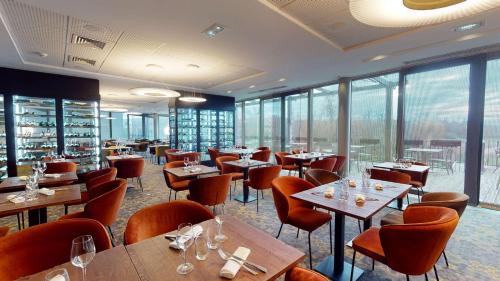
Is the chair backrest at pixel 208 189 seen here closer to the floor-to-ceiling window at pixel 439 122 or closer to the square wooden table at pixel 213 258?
the square wooden table at pixel 213 258

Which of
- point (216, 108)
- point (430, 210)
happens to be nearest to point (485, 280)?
point (430, 210)

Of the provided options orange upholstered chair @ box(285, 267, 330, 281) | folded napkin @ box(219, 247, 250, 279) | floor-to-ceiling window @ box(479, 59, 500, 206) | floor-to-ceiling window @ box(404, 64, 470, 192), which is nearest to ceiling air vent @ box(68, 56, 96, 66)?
folded napkin @ box(219, 247, 250, 279)

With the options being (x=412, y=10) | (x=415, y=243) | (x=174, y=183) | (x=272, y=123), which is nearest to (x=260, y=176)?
(x=174, y=183)

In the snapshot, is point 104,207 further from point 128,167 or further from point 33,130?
point 33,130

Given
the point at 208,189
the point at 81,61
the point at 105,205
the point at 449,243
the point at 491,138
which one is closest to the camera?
the point at 105,205

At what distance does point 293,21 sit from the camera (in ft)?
9.77

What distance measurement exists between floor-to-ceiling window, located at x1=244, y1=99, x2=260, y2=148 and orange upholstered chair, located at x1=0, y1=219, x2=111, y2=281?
8188mm

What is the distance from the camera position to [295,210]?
277 cm

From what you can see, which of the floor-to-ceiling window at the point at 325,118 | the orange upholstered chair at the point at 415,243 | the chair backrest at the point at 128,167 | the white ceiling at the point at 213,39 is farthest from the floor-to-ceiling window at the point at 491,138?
the chair backrest at the point at 128,167

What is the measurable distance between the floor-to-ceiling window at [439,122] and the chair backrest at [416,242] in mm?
3972

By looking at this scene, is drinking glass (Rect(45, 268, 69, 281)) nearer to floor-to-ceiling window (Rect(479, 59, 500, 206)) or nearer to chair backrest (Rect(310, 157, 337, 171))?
chair backrest (Rect(310, 157, 337, 171))

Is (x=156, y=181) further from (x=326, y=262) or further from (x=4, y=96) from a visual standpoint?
(x=326, y=262)

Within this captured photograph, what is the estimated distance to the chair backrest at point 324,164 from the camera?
4.79 metres

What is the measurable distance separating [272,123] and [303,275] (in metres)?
7.85
